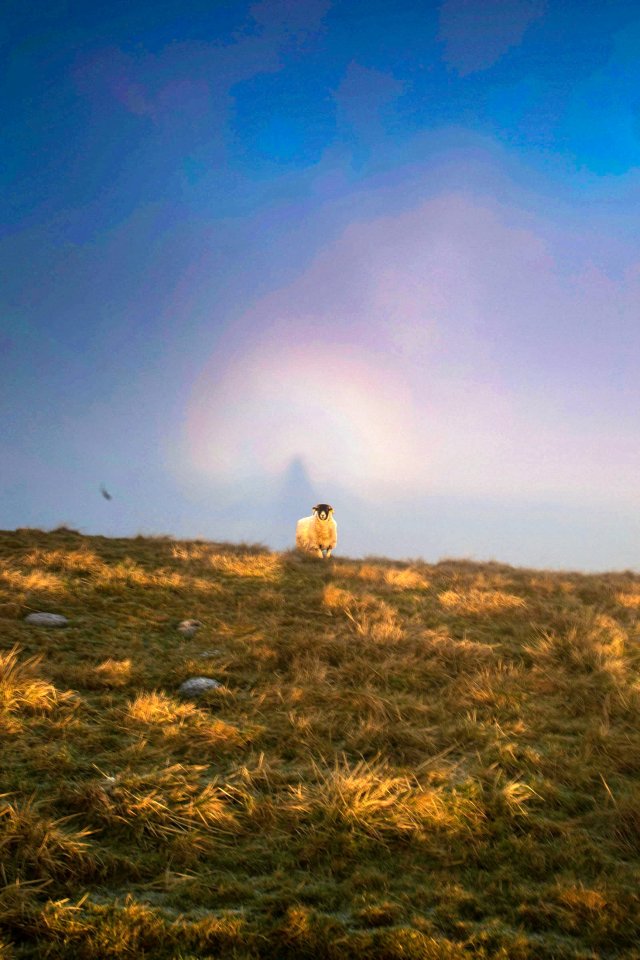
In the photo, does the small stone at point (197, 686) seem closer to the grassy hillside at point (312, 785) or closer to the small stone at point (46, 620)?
the grassy hillside at point (312, 785)

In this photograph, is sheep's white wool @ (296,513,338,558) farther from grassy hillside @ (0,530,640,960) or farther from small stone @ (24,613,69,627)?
small stone @ (24,613,69,627)

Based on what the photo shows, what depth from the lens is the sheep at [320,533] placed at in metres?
20.5

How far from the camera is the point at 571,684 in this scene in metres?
8.14

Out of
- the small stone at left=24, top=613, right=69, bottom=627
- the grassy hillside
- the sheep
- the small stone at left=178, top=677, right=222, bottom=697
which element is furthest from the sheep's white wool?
the small stone at left=178, top=677, right=222, bottom=697

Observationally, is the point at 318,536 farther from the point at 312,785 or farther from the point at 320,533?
the point at 312,785

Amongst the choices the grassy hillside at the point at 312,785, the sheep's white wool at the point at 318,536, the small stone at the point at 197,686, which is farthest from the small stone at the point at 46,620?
the sheep's white wool at the point at 318,536

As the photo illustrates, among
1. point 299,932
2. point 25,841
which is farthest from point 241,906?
point 25,841

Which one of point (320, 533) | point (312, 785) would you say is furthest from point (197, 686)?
point (320, 533)

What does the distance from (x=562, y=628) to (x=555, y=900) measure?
758 centimetres

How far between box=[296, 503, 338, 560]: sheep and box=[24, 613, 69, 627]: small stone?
11.3 m

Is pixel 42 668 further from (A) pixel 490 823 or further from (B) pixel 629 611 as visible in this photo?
(B) pixel 629 611

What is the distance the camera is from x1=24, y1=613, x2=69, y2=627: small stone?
8930 millimetres

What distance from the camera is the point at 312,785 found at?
16.8 ft

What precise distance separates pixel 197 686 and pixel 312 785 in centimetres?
241
